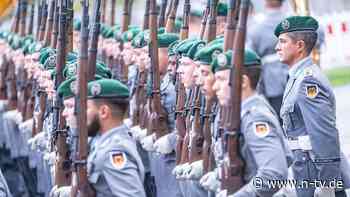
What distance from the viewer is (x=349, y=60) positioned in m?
30.4

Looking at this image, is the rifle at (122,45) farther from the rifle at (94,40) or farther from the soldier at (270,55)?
the rifle at (94,40)

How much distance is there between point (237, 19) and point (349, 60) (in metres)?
21.0

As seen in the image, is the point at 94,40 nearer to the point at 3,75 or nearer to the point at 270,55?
the point at 270,55

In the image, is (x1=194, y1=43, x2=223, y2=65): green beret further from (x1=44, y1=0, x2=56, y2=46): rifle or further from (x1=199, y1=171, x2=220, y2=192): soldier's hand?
(x1=44, y1=0, x2=56, y2=46): rifle

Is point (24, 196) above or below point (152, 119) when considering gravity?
below

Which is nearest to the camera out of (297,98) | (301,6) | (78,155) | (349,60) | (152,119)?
(78,155)

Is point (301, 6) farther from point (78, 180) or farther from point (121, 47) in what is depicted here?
point (78, 180)

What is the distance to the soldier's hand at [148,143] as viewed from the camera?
12.2 m

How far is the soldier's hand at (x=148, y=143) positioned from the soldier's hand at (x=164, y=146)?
0.56 ft

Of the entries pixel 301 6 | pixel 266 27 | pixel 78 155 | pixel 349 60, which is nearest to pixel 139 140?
pixel 301 6

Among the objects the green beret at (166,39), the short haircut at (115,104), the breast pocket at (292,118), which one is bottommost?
the breast pocket at (292,118)

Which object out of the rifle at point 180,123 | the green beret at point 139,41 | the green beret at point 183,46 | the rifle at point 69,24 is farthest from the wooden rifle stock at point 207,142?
the green beret at point 139,41

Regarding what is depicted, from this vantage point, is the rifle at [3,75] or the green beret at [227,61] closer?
the green beret at [227,61]

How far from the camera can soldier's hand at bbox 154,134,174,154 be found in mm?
11906
